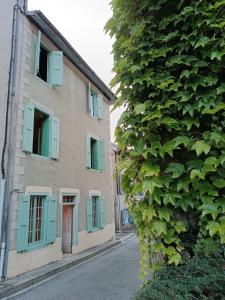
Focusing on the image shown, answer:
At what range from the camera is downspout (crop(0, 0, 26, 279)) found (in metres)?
6.49

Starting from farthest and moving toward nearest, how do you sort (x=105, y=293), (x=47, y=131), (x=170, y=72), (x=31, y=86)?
(x=47, y=131)
(x=31, y=86)
(x=105, y=293)
(x=170, y=72)

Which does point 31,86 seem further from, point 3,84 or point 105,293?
point 105,293

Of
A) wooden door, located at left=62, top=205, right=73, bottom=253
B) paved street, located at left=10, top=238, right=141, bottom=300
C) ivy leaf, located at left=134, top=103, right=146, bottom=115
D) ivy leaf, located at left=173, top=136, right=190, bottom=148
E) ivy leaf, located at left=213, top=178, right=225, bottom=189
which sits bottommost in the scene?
paved street, located at left=10, top=238, right=141, bottom=300

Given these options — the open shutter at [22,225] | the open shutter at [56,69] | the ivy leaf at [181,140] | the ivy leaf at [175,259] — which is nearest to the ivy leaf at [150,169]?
the ivy leaf at [181,140]

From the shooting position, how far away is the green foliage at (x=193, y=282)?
1609 mm

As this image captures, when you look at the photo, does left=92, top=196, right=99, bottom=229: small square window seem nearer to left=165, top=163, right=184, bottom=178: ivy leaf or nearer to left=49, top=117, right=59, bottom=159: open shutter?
left=49, top=117, right=59, bottom=159: open shutter

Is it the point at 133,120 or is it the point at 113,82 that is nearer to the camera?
the point at 133,120

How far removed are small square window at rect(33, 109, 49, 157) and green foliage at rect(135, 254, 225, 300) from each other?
750cm

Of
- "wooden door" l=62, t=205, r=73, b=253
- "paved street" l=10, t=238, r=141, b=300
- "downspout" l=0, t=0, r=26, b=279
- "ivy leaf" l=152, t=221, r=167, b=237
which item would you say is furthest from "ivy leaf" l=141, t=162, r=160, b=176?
"wooden door" l=62, t=205, r=73, b=253

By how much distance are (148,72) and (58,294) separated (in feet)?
17.8

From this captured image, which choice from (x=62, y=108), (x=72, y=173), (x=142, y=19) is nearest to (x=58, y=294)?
(x=72, y=173)

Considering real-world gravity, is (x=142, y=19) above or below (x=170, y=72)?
above

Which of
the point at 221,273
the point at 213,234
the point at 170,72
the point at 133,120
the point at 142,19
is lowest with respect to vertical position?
the point at 221,273

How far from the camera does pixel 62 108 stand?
391 inches
